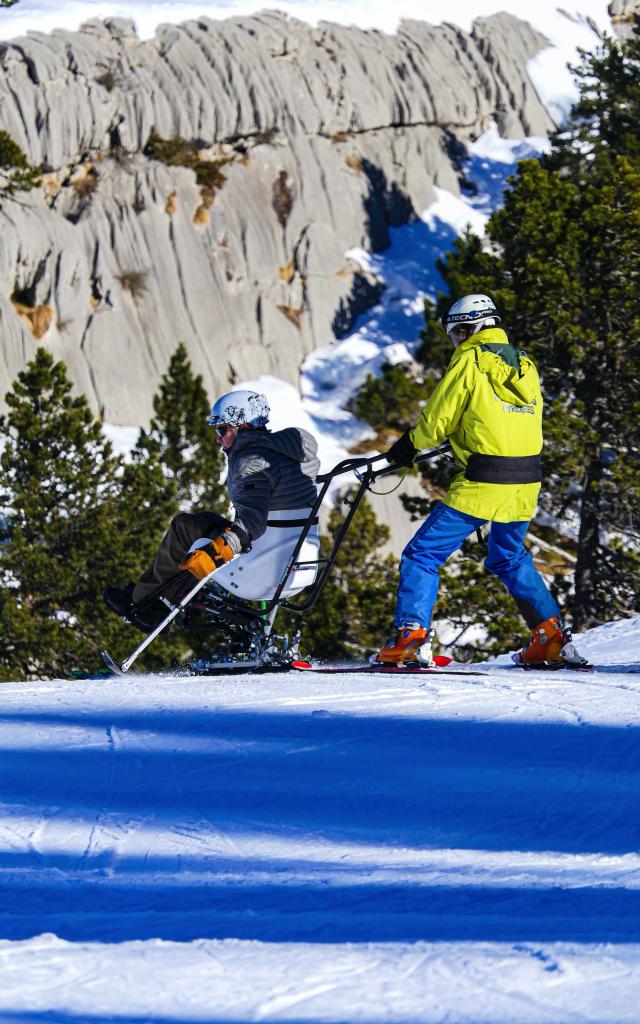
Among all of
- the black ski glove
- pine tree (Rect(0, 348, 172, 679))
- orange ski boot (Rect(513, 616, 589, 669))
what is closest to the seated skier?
the black ski glove

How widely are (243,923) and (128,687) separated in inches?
150

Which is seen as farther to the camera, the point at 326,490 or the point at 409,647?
the point at 326,490

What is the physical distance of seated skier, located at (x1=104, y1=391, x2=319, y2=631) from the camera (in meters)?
7.01

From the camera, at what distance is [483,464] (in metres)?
6.43

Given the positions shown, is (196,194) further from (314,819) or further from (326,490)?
(314,819)

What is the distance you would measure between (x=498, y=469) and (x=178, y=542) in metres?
2.18

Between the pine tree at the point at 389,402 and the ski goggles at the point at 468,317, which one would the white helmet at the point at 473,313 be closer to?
the ski goggles at the point at 468,317

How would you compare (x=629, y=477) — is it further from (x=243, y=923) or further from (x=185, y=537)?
(x=243, y=923)

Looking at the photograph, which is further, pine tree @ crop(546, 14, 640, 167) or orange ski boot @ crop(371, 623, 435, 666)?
pine tree @ crop(546, 14, 640, 167)

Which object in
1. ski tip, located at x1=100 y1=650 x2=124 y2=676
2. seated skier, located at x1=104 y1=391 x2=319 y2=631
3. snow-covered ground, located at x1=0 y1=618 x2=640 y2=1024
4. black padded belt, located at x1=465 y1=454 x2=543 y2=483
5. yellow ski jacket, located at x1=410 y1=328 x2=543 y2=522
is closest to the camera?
snow-covered ground, located at x1=0 y1=618 x2=640 y2=1024

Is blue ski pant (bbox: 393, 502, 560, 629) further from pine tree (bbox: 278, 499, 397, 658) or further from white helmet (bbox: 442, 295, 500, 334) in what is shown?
pine tree (bbox: 278, 499, 397, 658)

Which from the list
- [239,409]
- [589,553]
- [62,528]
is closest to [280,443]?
[239,409]

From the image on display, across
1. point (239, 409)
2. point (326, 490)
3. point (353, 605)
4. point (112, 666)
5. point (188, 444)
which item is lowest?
point (353, 605)

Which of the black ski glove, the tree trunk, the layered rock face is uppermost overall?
the layered rock face
